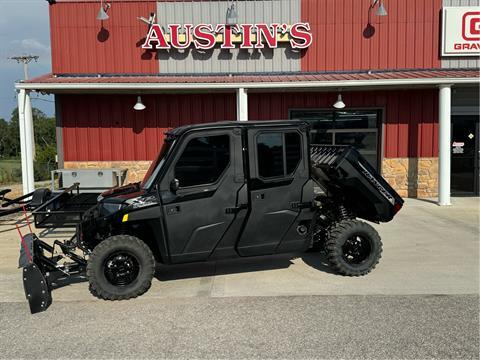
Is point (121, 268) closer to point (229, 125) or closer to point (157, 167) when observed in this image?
point (157, 167)

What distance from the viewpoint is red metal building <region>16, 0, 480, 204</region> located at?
12.4m

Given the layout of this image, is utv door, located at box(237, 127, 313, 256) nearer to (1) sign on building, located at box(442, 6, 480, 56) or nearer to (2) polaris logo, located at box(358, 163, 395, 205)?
(2) polaris logo, located at box(358, 163, 395, 205)

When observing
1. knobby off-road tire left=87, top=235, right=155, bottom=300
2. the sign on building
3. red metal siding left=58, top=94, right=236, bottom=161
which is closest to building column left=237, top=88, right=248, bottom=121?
red metal siding left=58, top=94, right=236, bottom=161

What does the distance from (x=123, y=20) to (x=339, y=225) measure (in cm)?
979

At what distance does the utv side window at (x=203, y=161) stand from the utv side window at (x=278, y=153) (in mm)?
429

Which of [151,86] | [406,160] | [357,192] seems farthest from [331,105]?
[357,192]

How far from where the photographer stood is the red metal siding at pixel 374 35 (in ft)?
41.0

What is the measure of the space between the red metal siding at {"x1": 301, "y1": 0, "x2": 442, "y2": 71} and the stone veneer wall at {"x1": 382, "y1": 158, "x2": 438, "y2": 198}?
109 inches

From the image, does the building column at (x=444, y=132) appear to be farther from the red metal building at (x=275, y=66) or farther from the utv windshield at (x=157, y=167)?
the utv windshield at (x=157, y=167)

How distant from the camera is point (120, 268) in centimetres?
499

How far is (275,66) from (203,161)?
8257mm

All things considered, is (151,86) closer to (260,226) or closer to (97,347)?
(260,226)

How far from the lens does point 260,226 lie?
17.4 feet

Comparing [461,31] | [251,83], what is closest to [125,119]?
[251,83]
